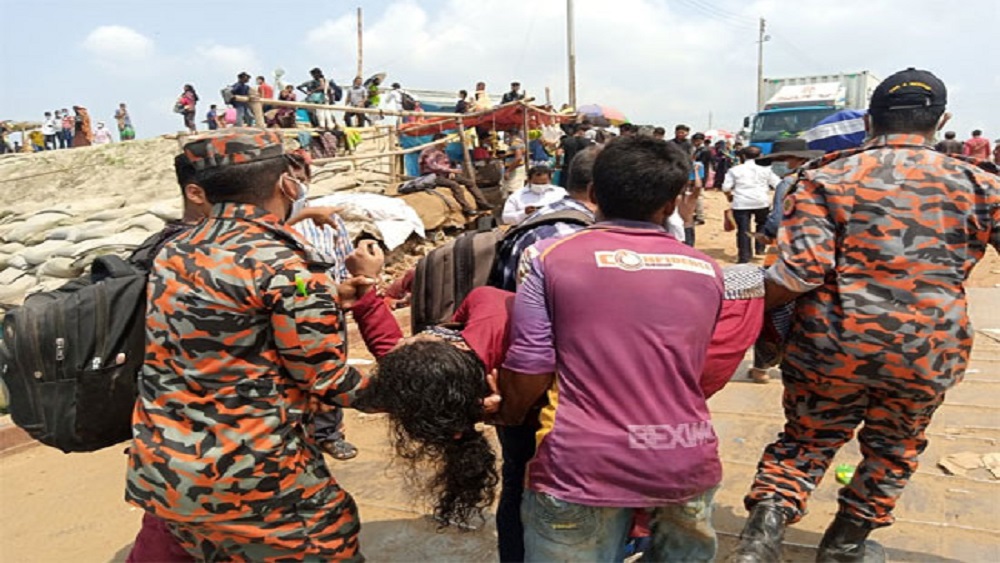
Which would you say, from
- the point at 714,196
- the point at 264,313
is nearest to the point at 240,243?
the point at 264,313

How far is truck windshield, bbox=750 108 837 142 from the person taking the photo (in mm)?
17281

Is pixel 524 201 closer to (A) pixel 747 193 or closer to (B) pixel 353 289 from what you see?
(A) pixel 747 193

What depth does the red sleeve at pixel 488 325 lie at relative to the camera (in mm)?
1688

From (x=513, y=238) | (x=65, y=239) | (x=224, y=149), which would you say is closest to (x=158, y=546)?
(x=224, y=149)

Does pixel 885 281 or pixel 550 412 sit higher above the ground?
pixel 885 281

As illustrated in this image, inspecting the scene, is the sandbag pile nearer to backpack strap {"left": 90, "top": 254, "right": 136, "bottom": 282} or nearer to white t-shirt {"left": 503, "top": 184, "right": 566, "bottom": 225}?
white t-shirt {"left": 503, "top": 184, "right": 566, "bottom": 225}

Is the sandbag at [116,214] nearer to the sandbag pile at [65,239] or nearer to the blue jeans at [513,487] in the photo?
the sandbag pile at [65,239]

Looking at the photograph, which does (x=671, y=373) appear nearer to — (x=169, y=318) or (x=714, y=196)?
(x=169, y=318)

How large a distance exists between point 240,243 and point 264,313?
0.17 m

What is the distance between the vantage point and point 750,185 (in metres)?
9.00

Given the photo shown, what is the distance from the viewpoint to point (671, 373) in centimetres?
161

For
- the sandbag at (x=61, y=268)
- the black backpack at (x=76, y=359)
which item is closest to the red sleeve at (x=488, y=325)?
the black backpack at (x=76, y=359)

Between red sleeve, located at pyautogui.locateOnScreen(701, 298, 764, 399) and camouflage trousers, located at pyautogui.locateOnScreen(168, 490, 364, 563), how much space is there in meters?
1.04

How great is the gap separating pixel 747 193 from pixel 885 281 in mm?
7267
